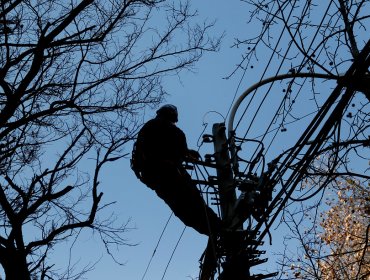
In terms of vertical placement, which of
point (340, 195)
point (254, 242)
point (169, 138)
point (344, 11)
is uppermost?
point (340, 195)

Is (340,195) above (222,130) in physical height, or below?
above

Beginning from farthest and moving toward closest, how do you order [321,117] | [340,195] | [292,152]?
[340,195], [292,152], [321,117]

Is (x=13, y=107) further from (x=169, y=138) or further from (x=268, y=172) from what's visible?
(x=268, y=172)

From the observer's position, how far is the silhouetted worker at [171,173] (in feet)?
17.1

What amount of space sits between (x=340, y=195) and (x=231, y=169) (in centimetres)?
1042

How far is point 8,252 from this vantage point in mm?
6570

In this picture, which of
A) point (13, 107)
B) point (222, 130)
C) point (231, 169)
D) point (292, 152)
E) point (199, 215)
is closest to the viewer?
point (292, 152)

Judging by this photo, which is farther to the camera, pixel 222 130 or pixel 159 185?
pixel 222 130

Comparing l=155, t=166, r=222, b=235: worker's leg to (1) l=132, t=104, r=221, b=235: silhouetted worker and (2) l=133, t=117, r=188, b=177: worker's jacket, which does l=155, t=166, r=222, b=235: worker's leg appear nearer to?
(1) l=132, t=104, r=221, b=235: silhouetted worker

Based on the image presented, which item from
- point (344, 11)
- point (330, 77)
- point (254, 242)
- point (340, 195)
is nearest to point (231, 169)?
point (254, 242)

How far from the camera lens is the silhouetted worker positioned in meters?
5.22

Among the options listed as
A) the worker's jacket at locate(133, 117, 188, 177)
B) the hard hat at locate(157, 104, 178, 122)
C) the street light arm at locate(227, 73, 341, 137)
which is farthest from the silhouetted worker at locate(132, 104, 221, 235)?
the street light arm at locate(227, 73, 341, 137)

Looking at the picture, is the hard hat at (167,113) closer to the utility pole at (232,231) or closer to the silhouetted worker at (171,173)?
the silhouetted worker at (171,173)

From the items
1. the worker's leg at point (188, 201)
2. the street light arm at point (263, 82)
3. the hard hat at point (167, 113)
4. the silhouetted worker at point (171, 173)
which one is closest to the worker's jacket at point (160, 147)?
the silhouetted worker at point (171, 173)
